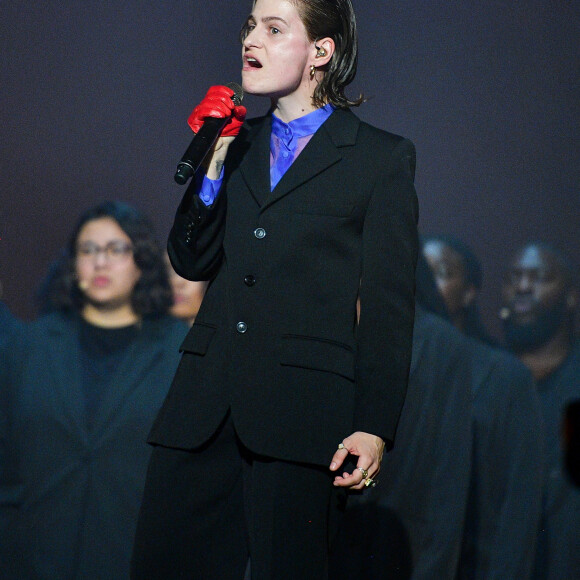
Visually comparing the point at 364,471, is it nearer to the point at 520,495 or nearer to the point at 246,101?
the point at 520,495

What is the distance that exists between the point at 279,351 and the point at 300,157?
35cm

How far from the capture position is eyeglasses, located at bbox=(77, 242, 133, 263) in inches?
115

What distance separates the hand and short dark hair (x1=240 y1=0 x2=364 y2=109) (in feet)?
2.06

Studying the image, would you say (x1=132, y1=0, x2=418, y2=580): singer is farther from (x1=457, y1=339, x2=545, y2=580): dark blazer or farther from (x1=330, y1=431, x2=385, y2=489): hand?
(x1=457, y1=339, x2=545, y2=580): dark blazer

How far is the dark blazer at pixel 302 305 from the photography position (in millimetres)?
1373

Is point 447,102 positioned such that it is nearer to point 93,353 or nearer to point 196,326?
point 93,353

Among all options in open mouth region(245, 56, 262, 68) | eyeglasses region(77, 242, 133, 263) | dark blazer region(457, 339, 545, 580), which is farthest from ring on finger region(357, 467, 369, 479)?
eyeglasses region(77, 242, 133, 263)

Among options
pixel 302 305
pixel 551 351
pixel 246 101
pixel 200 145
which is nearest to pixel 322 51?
pixel 200 145

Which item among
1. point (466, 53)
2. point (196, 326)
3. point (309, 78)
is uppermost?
point (466, 53)

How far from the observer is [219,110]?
55.6 inches

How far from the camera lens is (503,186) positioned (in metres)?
2.93

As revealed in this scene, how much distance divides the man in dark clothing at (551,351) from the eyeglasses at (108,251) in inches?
52.4

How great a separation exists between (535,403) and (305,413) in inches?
65.4

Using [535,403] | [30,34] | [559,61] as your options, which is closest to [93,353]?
[30,34]
